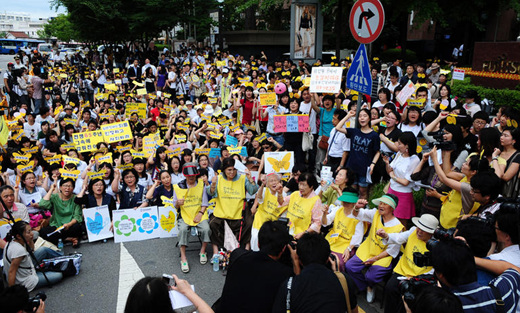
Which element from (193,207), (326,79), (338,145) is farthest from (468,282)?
(326,79)

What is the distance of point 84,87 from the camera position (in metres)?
16.7

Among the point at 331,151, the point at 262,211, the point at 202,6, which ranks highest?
the point at 202,6

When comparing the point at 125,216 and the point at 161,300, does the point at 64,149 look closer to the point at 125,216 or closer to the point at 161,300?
the point at 125,216

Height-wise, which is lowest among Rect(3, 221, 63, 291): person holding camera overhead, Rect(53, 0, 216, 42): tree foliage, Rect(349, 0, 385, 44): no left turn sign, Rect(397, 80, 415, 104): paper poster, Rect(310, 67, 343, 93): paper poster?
Rect(3, 221, 63, 291): person holding camera overhead

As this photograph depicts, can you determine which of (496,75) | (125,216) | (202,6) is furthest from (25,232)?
(202,6)

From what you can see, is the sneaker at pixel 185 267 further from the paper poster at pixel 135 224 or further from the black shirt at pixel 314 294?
the black shirt at pixel 314 294

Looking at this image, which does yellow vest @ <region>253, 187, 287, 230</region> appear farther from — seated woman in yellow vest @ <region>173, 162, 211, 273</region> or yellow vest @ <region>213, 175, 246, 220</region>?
seated woman in yellow vest @ <region>173, 162, 211, 273</region>

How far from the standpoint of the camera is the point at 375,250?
465 cm

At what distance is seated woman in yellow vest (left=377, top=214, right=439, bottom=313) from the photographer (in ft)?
13.2

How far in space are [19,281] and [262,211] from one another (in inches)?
125

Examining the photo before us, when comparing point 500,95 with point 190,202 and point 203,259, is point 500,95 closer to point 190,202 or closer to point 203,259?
point 190,202

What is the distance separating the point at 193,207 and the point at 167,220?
755 mm

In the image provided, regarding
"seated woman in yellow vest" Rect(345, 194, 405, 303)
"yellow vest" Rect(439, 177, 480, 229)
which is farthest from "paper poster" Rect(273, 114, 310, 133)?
"yellow vest" Rect(439, 177, 480, 229)

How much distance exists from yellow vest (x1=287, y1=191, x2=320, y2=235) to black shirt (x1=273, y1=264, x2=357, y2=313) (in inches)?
98.5
